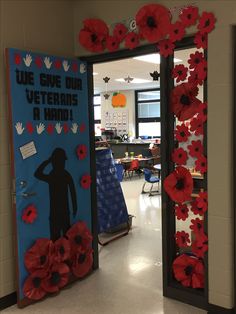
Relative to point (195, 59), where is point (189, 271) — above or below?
below

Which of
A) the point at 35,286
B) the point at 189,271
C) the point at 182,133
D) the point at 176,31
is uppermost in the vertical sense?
the point at 176,31

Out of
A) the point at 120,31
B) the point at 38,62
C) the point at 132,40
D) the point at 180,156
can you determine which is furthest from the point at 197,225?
the point at 38,62

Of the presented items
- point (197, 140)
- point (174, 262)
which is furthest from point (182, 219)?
point (197, 140)

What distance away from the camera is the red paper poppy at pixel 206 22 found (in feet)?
8.71

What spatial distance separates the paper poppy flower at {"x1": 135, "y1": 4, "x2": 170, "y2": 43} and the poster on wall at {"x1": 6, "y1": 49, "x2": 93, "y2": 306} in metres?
0.82

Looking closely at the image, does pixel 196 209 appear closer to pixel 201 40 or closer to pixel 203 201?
pixel 203 201

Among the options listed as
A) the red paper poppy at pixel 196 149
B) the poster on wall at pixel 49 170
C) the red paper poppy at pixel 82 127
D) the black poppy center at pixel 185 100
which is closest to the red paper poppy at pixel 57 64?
the poster on wall at pixel 49 170

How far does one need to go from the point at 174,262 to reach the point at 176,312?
1.34 ft

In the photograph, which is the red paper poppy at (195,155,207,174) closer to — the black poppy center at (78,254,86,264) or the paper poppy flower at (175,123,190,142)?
the paper poppy flower at (175,123,190,142)

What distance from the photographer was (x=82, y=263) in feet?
11.9

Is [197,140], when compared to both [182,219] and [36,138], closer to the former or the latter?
[182,219]

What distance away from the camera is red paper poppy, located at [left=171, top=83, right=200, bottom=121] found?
2928mm

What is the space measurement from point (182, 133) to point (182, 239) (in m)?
0.92

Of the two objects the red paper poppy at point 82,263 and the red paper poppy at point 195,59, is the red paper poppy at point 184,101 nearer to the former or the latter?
the red paper poppy at point 195,59
